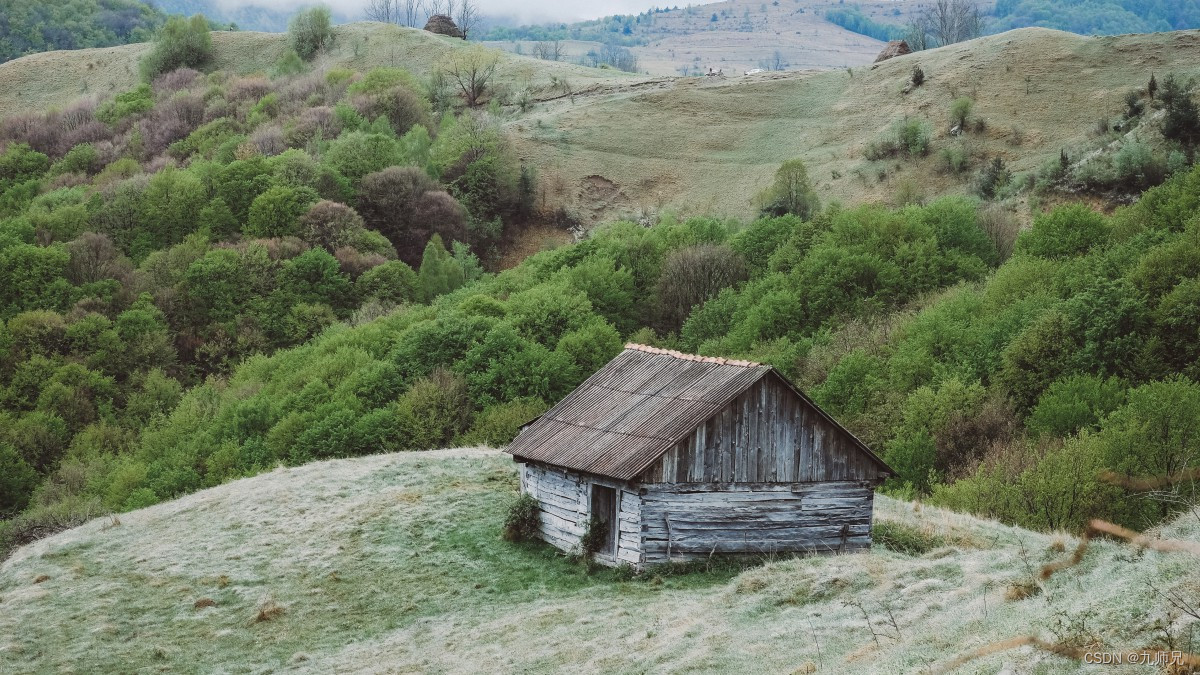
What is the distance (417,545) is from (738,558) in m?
7.84

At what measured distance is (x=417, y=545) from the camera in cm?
2741

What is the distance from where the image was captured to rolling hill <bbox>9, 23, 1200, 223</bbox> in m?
74.7

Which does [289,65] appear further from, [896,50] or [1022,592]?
[1022,592]

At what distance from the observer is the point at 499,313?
60812 mm

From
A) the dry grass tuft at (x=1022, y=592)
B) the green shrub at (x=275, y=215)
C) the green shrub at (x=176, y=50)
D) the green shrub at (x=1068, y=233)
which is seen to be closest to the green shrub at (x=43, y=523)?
the dry grass tuft at (x=1022, y=592)

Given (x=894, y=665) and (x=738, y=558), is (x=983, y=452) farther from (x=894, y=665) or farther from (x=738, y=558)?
(x=894, y=665)

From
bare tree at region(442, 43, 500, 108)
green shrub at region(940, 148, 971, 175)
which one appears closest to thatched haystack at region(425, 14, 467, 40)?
bare tree at region(442, 43, 500, 108)

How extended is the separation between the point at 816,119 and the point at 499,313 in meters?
39.2

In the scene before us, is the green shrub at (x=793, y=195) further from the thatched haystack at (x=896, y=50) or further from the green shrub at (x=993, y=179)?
the thatched haystack at (x=896, y=50)

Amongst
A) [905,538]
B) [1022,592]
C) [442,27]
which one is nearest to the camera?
[1022,592]

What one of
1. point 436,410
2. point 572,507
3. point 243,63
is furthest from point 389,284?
point 243,63

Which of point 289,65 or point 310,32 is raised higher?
point 310,32

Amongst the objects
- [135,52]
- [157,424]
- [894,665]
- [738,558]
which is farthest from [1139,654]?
[135,52]

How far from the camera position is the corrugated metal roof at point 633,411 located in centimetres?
2503
